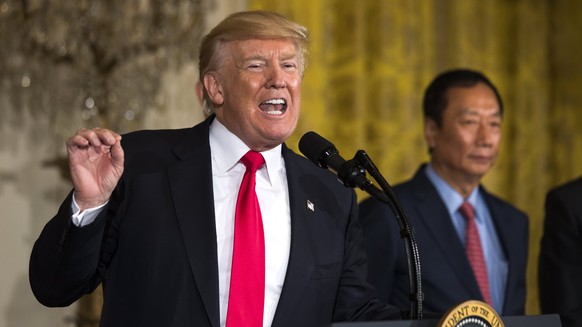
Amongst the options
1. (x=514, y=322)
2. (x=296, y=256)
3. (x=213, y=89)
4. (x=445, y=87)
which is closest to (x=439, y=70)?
(x=445, y=87)

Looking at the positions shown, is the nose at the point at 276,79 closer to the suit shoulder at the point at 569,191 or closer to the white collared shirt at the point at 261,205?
the white collared shirt at the point at 261,205

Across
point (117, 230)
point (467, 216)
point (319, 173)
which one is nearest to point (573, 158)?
point (467, 216)

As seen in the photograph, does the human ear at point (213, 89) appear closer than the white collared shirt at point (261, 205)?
No

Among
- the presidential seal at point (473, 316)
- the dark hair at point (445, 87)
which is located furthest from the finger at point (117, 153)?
the dark hair at point (445, 87)

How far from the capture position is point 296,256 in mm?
2088

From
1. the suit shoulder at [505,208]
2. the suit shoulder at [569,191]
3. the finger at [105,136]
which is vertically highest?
the finger at [105,136]

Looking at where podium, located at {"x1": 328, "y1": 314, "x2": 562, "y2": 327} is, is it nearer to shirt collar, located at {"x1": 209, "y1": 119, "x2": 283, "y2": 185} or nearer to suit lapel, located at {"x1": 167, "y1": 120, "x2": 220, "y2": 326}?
suit lapel, located at {"x1": 167, "y1": 120, "x2": 220, "y2": 326}

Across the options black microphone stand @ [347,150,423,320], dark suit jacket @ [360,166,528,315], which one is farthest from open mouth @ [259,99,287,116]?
dark suit jacket @ [360,166,528,315]

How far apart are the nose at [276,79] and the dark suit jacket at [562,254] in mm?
1148

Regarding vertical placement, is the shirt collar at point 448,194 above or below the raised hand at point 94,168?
below

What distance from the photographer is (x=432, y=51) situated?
506 centimetres

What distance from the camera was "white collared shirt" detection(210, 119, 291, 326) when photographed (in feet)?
6.74

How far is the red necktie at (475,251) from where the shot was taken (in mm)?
3180

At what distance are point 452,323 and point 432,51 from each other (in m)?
3.50
